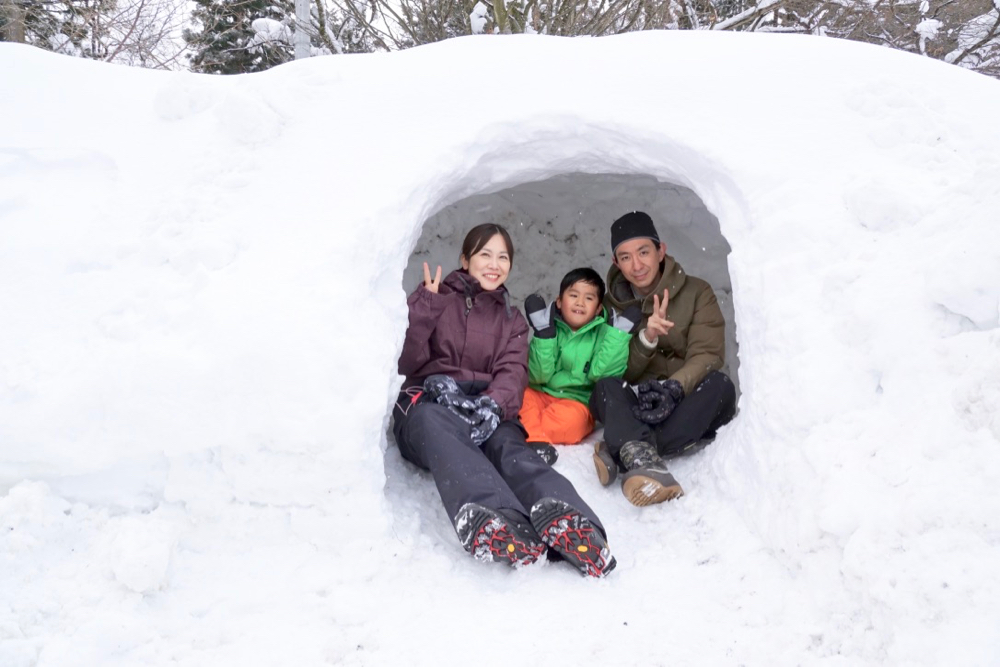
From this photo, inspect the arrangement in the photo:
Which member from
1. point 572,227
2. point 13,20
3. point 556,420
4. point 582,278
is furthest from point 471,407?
point 13,20

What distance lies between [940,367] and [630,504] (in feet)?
4.27

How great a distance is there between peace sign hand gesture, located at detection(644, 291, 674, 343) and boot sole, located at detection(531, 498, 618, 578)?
1.30m

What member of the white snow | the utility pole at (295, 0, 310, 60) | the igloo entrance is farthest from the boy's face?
the utility pole at (295, 0, 310, 60)

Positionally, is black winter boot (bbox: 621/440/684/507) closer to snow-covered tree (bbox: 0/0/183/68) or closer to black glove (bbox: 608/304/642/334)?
black glove (bbox: 608/304/642/334)

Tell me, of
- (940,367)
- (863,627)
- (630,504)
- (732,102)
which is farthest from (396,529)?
(732,102)

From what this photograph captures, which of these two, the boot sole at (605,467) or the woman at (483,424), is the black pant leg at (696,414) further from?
the woman at (483,424)

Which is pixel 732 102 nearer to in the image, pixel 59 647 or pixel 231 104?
pixel 231 104

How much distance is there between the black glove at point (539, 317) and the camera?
3277mm

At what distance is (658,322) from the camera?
3262 mm

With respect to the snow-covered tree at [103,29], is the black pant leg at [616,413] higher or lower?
lower

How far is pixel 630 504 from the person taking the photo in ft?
9.20

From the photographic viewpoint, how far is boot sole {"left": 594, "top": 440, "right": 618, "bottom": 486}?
2881mm

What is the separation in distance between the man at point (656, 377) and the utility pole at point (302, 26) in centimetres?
512

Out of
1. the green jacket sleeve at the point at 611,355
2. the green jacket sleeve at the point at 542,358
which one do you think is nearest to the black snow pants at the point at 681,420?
the green jacket sleeve at the point at 611,355
